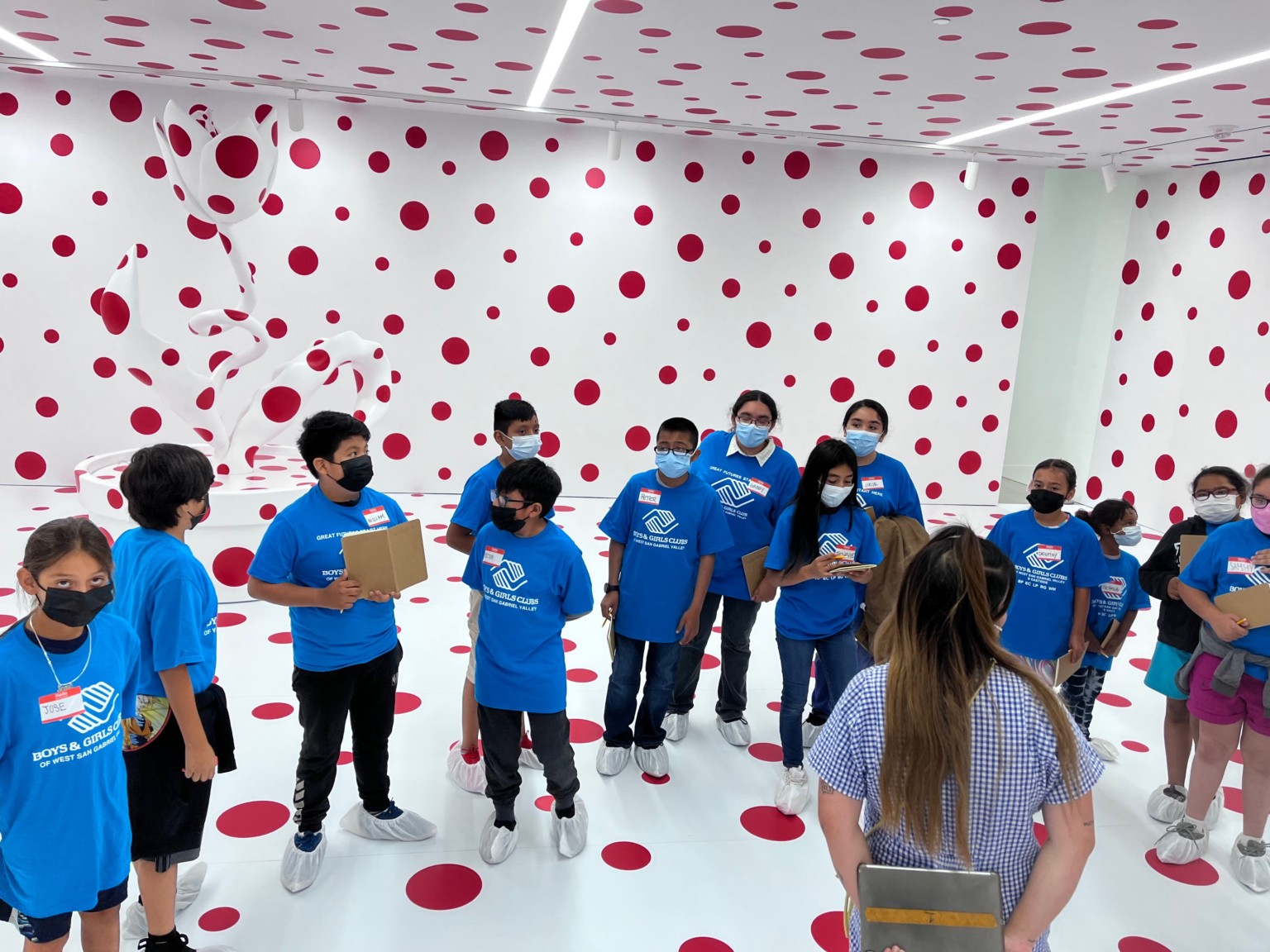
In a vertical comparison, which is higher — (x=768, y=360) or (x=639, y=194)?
(x=639, y=194)

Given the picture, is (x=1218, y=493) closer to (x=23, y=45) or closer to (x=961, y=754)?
(x=961, y=754)

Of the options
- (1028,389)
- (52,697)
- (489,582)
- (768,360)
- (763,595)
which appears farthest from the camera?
(1028,389)

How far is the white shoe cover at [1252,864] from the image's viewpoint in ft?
8.77

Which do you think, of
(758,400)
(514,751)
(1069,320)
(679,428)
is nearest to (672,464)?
(679,428)

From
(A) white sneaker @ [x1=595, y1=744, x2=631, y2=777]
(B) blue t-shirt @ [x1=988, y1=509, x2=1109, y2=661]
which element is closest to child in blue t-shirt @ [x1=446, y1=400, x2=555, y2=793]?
(A) white sneaker @ [x1=595, y1=744, x2=631, y2=777]

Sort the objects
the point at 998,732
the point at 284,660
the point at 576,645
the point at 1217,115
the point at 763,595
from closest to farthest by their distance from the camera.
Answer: the point at 998,732 < the point at 763,595 < the point at 284,660 < the point at 576,645 < the point at 1217,115

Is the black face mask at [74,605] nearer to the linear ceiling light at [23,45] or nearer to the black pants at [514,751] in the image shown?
the black pants at [514,751]

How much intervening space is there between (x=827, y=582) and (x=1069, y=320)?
6.48 meters

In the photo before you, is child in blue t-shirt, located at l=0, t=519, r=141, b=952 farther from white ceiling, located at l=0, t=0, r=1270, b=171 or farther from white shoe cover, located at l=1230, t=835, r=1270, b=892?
white shoe cover, located at l=1230, t=835, r=1270, b=892

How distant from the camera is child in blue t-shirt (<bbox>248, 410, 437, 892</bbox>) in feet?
7.59

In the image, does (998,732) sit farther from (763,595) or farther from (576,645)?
(576,645)

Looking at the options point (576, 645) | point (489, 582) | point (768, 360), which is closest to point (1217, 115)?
point (768, 360)

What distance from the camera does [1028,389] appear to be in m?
8.41

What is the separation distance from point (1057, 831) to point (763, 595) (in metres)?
1.73
